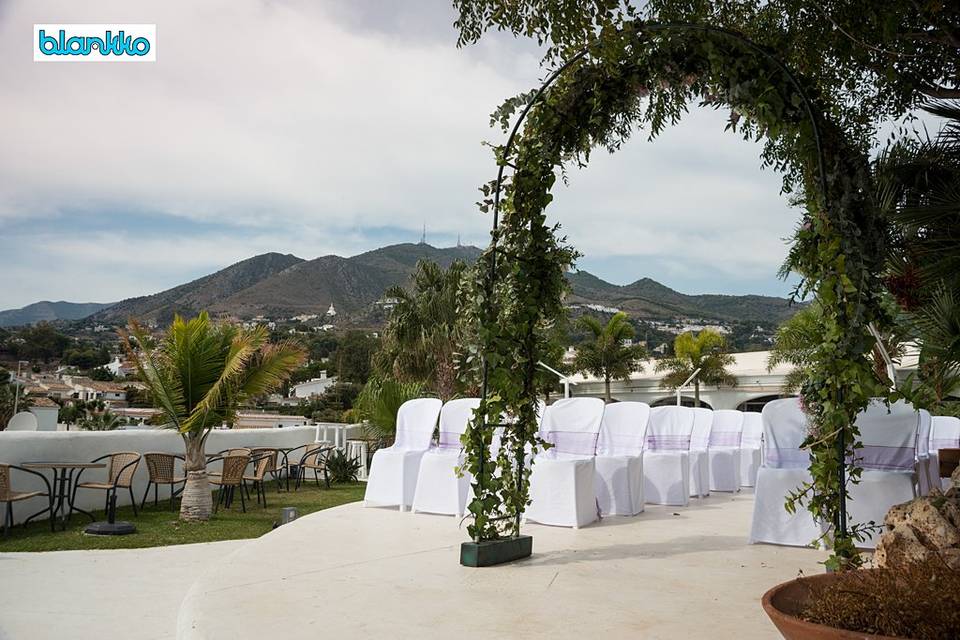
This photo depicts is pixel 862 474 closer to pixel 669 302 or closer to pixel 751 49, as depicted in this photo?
pixel 751 49

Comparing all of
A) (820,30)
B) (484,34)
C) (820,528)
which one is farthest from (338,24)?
(820,528)

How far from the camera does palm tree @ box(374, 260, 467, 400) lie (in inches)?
902

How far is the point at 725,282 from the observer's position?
5594 cm

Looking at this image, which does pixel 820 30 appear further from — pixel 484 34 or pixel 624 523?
pixel 624 523

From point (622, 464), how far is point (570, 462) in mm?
976

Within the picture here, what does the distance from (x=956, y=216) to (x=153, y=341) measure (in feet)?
28.8

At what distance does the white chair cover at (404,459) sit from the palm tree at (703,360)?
95.7 feet

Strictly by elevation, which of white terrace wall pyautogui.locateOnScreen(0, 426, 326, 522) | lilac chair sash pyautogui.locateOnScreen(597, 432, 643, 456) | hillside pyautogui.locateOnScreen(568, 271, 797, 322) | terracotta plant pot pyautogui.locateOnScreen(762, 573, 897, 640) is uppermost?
hillside pyautogui.locateOnScreen(568, 271, 797, 322)

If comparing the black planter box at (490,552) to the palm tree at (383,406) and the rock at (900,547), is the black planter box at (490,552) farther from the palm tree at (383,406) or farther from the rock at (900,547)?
the palm tree at (383,406)

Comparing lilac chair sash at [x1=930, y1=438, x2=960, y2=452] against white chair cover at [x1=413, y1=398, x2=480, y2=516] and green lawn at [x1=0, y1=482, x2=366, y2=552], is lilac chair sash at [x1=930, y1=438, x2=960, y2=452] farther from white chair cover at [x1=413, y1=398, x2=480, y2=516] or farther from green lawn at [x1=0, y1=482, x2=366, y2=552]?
green lawn at [x1=0, y1=482, x2=366, y2=552]

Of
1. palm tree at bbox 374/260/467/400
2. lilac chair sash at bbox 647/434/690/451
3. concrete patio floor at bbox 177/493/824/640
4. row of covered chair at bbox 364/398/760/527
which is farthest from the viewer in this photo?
palm tree at bbox 374/260/467/400

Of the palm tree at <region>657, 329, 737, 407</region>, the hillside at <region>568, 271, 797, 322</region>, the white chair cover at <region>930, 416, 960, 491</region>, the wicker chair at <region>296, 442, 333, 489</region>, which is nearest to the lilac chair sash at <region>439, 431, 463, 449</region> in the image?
the white chair cover at <region>930, 416, 960, 491</region>

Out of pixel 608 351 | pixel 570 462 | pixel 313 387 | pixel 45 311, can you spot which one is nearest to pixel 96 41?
pixel 570 462

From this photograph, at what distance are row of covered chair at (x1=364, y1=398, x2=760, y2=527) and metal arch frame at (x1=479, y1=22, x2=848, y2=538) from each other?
1.18m
